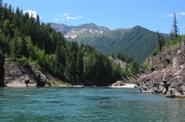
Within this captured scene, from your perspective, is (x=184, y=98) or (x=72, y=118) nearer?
(x=72, y=118)

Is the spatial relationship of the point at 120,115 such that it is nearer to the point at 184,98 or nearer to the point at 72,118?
the point at 72,118

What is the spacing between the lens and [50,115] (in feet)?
218

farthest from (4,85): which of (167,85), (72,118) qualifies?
(72,118)

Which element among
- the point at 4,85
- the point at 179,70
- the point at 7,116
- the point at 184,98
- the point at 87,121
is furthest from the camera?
the point at 4,85

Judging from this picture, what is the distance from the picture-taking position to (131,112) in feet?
233

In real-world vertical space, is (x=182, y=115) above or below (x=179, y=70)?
below

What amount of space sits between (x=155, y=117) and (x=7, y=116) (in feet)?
67.2

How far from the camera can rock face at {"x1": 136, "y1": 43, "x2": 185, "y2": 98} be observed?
10569cm

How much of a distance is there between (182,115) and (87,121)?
14.8 m

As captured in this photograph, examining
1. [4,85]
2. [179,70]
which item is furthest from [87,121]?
[4,85]

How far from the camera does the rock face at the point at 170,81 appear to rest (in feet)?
347

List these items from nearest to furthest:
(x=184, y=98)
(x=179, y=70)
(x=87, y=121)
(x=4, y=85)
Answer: (x=87, y=121) < (x=184, y=98) < (x=179, y=70) < (x=4, y=85)

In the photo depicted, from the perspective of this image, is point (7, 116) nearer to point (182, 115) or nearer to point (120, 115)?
point (120, 115)

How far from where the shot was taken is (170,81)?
11319 centimetres
